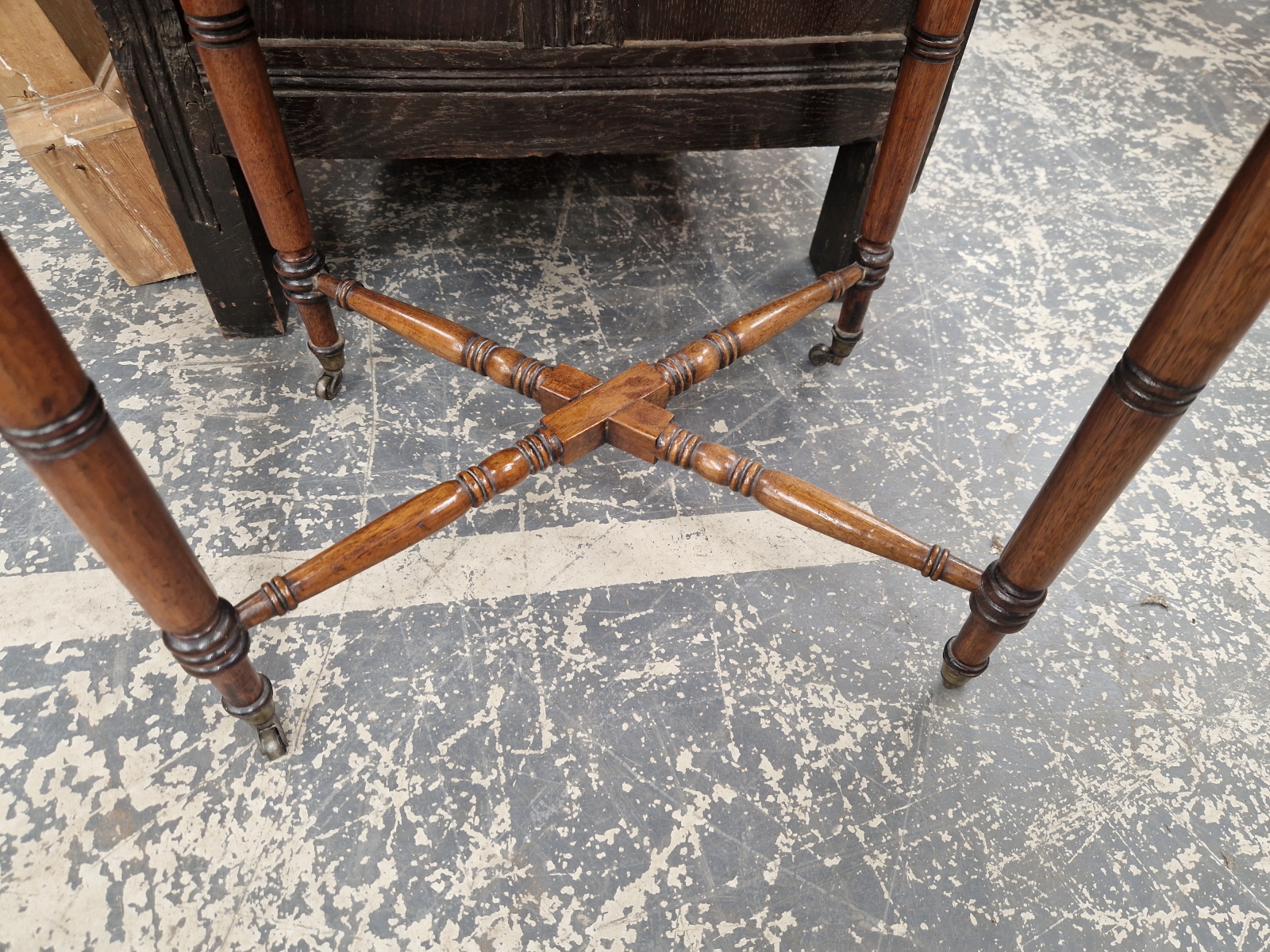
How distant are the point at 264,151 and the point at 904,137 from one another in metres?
1.07

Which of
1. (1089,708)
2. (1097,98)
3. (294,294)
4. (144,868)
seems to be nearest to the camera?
(144,868)

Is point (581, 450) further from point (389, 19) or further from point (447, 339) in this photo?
point (389, 19)

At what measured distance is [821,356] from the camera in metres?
1.88

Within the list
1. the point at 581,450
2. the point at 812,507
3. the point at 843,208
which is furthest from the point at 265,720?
the point at 843,208

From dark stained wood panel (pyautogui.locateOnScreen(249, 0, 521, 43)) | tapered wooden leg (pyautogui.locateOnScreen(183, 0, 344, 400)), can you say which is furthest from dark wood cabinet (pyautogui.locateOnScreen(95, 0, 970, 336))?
tapered wooden leg (pyautogui.locateOnScreen(183, 0, 344, 400))

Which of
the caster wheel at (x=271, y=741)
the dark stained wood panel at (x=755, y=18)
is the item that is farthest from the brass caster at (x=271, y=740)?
the dark stained wood panel at (x=755, y=18)

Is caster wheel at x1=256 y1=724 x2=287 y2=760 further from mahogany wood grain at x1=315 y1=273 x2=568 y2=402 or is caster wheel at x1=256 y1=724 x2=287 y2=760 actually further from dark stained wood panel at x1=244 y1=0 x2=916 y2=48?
dark stained wood panel at x1=244 y1=0 x2=916 y2=48

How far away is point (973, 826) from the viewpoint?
4.07ft

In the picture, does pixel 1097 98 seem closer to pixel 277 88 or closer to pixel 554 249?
pixel 554 249

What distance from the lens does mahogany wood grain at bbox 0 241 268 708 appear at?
758 mm

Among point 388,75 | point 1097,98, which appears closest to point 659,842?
point 388,75

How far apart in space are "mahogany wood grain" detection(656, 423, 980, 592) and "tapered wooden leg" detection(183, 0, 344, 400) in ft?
2.42

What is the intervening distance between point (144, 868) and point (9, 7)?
1573 mm

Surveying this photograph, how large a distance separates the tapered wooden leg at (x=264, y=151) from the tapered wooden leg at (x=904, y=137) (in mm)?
1020
